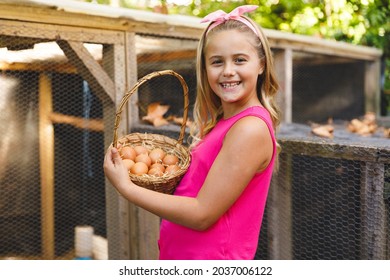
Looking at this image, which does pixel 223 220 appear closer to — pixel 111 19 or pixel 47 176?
pixel 111 19

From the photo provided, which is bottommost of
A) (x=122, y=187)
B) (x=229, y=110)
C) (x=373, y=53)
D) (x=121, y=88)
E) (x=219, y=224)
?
(x=219, y=224)

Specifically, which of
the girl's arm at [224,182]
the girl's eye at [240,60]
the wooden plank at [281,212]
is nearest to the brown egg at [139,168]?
the girl's arm at [224,182]

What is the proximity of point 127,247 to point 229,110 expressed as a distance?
5.10ft

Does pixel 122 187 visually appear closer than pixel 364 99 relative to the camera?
Yes

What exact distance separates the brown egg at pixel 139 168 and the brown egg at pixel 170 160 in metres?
0.09

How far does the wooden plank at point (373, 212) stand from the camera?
72.1 inches

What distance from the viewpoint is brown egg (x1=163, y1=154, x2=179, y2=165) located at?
1378 mm

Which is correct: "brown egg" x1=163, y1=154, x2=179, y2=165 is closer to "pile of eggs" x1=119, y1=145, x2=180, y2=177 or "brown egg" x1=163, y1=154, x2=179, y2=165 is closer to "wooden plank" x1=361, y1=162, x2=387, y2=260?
"pile of eggs" x1=119, y1=145, x2=180, y2=177

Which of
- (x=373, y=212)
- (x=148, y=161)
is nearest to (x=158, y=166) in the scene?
(x=148, y=161)

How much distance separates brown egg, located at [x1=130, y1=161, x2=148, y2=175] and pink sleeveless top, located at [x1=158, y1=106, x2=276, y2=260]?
12cm

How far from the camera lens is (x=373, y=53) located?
4266 millimetres

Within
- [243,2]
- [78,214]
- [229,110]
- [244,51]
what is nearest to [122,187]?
[229,110]

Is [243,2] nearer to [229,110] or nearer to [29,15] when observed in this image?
[29,15]

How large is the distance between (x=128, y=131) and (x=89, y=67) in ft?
1.49
